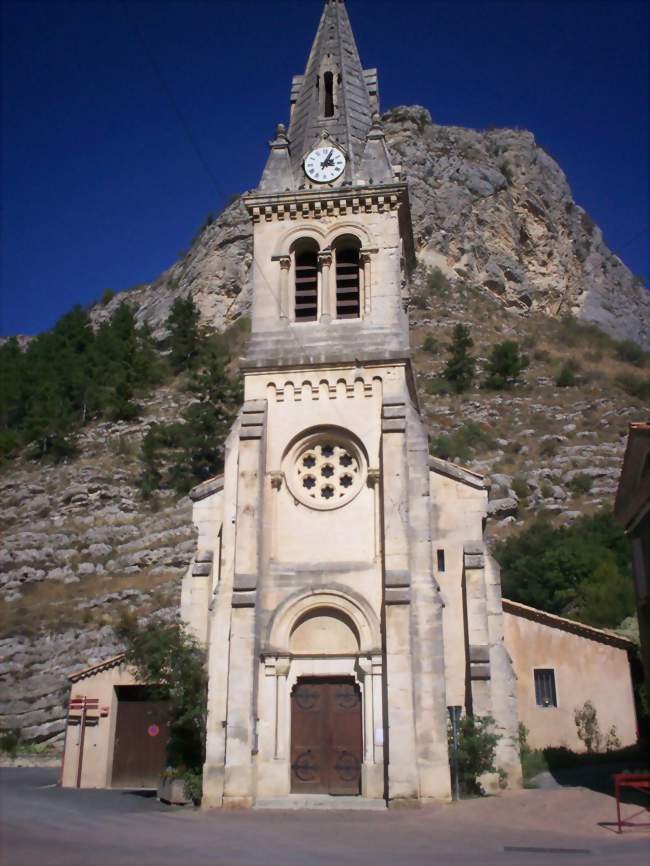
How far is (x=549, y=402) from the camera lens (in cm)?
6762

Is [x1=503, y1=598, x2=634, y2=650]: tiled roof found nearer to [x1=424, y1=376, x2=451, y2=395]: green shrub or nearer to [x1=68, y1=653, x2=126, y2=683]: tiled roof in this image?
[x1=68, y1=653, x2=126, y2=683]: tiled roof

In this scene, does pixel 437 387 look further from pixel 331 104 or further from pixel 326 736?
pixel 326 736

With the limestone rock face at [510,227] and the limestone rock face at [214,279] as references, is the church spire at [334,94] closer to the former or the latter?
the limestone rock face at [214,279]

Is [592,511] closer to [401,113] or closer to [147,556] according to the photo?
[147,556]

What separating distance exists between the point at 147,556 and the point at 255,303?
27.5 m

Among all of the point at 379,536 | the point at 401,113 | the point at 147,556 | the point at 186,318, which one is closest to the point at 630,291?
the point at 401,113

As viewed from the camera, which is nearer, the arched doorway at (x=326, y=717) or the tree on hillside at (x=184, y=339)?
the arched doorway at (x=326, y=717)

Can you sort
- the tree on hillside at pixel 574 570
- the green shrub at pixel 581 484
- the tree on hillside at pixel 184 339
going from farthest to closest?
1. the tree on hillside at pixel 184 339
2. the green shrub at pixel 581 484
3. the tree on hillside at pixel 574 570

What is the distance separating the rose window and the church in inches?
1.6

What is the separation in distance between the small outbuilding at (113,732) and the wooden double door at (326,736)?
8432 millimetres

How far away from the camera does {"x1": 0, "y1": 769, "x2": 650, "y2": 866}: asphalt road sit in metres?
8.62

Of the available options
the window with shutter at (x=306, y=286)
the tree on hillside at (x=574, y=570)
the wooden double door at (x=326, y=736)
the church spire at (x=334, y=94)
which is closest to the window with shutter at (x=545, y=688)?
the tree on hillside at (x=574, y=570)

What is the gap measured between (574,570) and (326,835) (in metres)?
30.6

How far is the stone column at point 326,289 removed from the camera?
79.8ft
